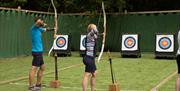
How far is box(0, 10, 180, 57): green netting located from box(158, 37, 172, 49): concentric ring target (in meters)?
2.33

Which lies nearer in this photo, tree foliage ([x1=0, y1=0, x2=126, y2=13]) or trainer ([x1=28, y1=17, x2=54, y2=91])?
trainer ([x1=28, y1=17, x2=54, y2=91])

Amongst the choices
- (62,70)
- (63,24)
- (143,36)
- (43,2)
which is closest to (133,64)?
(62,70)

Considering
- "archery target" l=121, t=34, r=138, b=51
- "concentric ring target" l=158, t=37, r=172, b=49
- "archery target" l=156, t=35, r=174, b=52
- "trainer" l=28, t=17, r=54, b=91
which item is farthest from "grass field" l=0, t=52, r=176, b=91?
"archery target" l=121, t=34, r=138, b=51

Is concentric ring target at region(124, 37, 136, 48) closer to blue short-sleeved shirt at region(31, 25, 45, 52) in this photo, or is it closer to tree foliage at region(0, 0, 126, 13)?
tree foliage at region(0, 0, 126, 13)

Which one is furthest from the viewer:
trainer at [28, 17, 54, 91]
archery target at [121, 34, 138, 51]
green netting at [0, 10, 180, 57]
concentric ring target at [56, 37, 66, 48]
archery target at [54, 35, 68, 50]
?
concentric ring target at [56, 37, 66, 48]

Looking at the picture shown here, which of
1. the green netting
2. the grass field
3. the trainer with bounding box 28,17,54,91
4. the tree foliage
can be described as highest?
the tree foliage

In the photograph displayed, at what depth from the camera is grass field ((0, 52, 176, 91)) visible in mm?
9023

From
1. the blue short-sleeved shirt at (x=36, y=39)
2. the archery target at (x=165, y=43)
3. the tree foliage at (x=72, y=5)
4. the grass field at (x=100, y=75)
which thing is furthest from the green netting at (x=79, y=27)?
the blue short-sleeved shirt at (x=36, y=39)

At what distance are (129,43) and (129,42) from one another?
8 centimetres

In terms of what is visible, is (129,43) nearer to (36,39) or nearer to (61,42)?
(61,42)

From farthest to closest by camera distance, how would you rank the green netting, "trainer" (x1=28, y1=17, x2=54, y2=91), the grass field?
the green netting < the grass field < "trainer" (x1=28, y1=17, x2=54, y2=91)

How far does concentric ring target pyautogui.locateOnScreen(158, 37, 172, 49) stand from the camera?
16508 mm

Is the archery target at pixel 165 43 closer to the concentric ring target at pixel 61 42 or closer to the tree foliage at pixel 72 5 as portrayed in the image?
the concentric ring target at pixel 61 42

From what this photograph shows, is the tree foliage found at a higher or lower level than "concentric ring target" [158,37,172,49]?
higher
